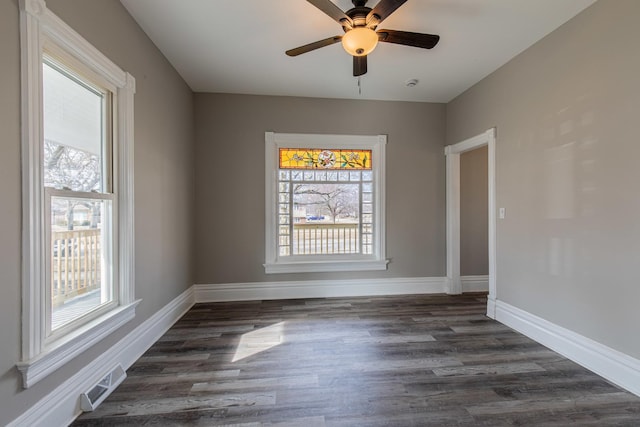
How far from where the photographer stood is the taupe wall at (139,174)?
1.23 metres

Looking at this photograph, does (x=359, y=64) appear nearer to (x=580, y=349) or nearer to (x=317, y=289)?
(x=317, y=289)

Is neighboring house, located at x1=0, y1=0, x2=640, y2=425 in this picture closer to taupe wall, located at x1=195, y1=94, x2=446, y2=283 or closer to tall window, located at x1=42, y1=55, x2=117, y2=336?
taupe wall, located at x1=195, y1=94, x2=446, y2=283

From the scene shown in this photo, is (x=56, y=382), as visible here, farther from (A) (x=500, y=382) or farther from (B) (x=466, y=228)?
(B) (x=466, y=228)

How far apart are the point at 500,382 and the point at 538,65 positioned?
2643 millimetres

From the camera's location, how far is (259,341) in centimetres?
251

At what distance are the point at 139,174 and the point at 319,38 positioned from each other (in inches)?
75.5

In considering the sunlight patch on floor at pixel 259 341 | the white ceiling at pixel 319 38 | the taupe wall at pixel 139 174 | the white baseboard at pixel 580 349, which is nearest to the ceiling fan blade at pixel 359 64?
the white ceiling at pixel 319 38

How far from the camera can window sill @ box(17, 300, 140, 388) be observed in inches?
51.5

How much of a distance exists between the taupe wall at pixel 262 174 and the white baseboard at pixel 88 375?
1.12 meters

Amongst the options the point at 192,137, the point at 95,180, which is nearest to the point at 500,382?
the point at 95,180

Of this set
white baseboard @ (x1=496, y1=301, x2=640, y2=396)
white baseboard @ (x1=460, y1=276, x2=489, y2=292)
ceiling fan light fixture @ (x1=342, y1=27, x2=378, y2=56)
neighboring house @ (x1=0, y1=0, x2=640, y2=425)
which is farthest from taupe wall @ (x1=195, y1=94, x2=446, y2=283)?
ceiling fan light fixture @ (x1=342, y1=27, x2=378, y2=56)

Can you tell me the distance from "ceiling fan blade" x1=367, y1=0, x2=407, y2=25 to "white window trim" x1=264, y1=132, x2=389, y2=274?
1.92 meters

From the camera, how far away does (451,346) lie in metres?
2.41

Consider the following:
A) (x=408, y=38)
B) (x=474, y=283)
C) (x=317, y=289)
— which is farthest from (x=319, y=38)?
(x=474, y=283)
